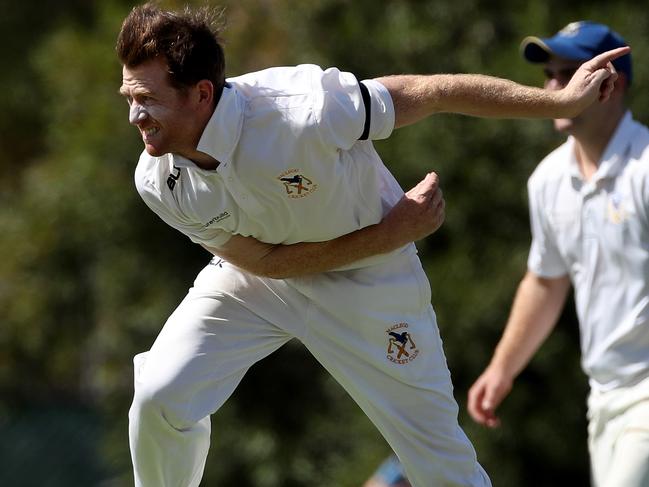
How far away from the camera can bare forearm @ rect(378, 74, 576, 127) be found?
13.3 feet

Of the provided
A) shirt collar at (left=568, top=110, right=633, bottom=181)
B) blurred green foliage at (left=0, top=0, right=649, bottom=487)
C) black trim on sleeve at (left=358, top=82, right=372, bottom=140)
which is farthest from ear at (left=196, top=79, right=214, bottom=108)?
blurred green foliage at (left=0, top=0, right=649, bottom=487)

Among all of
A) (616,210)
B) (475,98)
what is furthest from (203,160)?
(616,210)

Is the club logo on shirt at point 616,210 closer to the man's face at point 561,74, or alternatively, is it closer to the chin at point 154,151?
the man's face at point 561,74

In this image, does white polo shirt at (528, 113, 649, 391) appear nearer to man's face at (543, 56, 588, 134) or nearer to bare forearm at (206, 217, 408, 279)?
man's face at (543, 56, 588, 134)

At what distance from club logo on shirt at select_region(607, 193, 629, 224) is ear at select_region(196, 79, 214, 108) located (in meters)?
1.72

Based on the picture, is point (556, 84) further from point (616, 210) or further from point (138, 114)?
point (138, 114)

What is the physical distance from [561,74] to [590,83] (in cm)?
109

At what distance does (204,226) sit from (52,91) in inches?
298

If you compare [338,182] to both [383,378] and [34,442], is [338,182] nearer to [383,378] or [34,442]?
[383,378]

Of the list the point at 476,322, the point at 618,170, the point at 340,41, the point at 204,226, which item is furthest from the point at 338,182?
the point at 340,41

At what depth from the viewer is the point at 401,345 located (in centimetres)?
428

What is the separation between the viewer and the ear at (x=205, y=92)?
155 inches

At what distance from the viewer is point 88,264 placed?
11.1 meters

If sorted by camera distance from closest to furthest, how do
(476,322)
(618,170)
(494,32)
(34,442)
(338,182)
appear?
(338,182)
(618,170)
(476,322)
(494,32)
(34,442)
